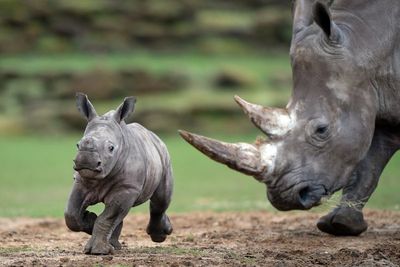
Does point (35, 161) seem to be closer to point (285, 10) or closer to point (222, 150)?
point (222, 150)

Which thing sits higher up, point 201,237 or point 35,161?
point 35,161

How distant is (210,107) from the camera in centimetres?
2773

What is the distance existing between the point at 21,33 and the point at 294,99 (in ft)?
88.8

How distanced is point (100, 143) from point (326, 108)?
188 cm

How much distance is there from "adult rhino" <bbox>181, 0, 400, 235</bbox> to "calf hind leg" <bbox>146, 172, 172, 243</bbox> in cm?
93

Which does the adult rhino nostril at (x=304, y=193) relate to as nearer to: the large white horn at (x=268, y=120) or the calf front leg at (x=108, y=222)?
the large white horn at (x=268, y=120)

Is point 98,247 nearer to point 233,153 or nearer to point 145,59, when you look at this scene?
point 233,153

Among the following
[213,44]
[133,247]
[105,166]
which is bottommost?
[133,247]

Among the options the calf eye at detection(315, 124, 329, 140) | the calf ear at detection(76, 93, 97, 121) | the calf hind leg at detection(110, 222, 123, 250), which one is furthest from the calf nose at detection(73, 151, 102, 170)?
the calf eye at detection(315, 124, 329, 140)

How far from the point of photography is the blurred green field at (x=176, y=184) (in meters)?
13.8

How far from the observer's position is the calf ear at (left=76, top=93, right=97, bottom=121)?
7930 millimetres

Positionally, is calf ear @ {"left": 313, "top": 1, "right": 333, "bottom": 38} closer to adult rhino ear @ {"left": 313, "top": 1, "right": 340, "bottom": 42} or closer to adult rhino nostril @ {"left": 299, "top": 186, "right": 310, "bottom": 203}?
adult rhino ear @ {"left": 313, "top": 1, "right": 340, "bottom": 42}

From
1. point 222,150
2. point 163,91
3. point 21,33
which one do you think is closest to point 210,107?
point 163,91

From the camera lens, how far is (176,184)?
16984 mm
